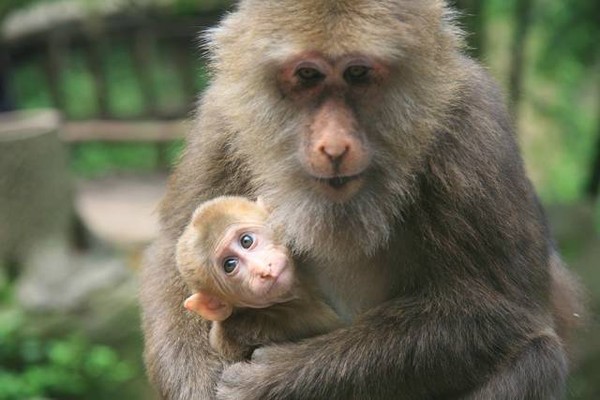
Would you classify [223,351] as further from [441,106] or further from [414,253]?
[441,106]

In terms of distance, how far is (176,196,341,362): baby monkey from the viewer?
362 cm

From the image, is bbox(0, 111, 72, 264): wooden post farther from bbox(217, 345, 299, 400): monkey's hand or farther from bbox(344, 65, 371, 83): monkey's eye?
bbox(344, 65, 371, 83): monkey's eye

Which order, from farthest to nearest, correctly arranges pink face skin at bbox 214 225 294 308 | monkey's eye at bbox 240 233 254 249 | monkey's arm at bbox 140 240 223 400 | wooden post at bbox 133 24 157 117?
1. wooden post at bbox 133 24 157 117
2. monkey's arm at bbox 140 240 223 400
3. monkey's eye at bbox 240 233 254 249
4. pink face skin at bbox 214 225 294 308

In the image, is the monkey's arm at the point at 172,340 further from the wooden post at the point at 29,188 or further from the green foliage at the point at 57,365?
the wooden post at the point at 29,188

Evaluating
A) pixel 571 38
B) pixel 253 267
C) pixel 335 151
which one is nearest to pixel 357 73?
pixel 335 151

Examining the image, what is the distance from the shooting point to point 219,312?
3725mm

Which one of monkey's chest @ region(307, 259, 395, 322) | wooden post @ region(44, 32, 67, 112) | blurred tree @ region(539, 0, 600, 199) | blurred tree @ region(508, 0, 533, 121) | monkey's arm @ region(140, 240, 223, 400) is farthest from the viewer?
wooden post @ region(44, 32, 67, 112)

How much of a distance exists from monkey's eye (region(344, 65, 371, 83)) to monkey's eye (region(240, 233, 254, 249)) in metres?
0.82

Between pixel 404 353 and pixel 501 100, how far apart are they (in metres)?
1.09

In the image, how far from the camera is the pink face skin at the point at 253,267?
357 centimetres

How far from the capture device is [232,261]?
144 inches

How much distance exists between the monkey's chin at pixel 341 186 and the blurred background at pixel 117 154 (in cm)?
135

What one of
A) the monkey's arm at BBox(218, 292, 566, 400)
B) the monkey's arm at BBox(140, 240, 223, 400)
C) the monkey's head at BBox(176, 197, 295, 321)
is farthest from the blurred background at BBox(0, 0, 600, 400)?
the monkey's arm at BBox(218, 292, 566, 400)

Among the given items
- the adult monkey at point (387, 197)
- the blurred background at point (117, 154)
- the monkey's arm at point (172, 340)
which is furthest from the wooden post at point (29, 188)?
the adult monkey at point (387, 197)
